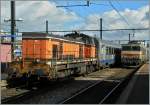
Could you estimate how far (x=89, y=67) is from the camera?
103ft

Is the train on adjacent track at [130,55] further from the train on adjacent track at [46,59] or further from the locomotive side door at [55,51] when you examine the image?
the locomotive side door at [55,51]

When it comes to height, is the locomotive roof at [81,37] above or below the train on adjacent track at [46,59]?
above

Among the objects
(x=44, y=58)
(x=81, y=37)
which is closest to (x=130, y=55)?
(x=81, y=37)

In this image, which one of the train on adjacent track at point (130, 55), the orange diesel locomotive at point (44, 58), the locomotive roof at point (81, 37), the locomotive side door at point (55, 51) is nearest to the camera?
the orange diesel locomotive at point (44, 58)

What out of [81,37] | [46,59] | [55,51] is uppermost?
[81,37]

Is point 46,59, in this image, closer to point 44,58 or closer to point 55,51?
point 44,58

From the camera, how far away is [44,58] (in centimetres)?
2128

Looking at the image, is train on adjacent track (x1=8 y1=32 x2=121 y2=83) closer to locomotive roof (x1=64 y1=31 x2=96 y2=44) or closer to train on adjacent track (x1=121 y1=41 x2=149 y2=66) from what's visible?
locomotive roof (x1=64 y1=31 x2=96 y2=44)

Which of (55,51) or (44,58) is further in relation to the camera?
(55,51)

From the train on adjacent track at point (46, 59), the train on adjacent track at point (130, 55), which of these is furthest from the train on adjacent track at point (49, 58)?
the train on adjacent track at point (130, 55)

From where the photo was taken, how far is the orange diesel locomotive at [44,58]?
2039cm

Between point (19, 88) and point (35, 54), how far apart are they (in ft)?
7.81

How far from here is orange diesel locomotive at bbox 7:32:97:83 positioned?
803 inches

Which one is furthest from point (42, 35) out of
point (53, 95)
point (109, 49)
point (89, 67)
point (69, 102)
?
point (109, 49)
